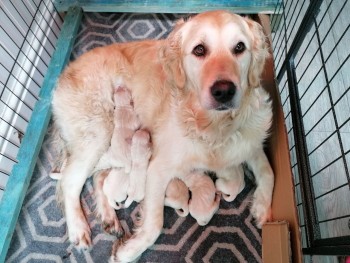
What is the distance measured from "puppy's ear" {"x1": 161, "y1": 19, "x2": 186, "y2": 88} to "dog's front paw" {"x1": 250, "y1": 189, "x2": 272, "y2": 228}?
31.2 inches

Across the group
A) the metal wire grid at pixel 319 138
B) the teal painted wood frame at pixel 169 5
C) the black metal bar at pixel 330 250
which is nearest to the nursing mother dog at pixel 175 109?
the metal wire grid at pixel 319 138

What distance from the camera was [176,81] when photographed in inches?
64.1

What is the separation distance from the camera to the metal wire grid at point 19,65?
7.12ft

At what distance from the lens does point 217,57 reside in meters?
1.42

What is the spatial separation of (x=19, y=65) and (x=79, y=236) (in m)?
1.18

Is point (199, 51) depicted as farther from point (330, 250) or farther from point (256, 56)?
point (330, 250)

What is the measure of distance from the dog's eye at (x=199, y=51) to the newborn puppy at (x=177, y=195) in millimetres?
735

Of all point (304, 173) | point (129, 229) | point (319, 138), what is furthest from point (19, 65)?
point (319, 138)

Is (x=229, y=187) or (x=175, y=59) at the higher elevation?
(x=175, y=59)

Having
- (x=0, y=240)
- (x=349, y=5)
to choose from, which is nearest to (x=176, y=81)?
(x=0, y=240)

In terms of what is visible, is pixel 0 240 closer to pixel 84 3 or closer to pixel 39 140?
pixel 39 140

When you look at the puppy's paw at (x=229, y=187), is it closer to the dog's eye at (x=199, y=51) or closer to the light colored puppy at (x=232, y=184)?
the light colored puppy at (x=232, y=184)

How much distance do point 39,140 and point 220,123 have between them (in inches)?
49.6

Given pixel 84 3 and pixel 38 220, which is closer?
pixel 38 220
